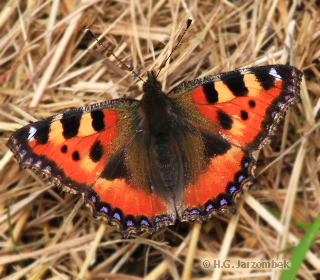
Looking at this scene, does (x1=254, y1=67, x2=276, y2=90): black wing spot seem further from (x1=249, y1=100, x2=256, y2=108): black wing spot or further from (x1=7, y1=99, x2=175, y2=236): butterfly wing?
(x1=7, y1=99, x2=175, y2=236): butterfly wing

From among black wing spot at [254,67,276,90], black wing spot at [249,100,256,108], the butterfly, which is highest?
black wing spot at [254,67,276,90]

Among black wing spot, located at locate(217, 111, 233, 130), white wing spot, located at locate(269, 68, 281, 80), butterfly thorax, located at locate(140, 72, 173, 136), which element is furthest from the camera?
butterfly thorax, located at locate(140, 72, 173, 136)

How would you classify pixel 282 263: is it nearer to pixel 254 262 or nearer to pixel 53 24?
pixel 254 262

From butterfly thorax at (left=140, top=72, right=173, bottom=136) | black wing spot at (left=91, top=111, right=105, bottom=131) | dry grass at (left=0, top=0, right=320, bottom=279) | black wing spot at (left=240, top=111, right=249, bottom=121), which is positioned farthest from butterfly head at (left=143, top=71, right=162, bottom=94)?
black wing spot at (left=240, top=111, right=249, bottom=121)

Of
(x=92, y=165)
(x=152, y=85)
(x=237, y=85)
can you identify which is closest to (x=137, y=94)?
(x=152, y=85)

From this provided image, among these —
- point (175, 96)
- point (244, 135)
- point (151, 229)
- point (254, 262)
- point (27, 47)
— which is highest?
point (27, 47)

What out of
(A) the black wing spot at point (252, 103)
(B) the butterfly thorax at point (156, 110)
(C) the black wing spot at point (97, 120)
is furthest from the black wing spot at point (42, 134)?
Answer: (A) the black wing spot at point (252, 103)

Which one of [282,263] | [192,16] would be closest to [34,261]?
[282,263]
